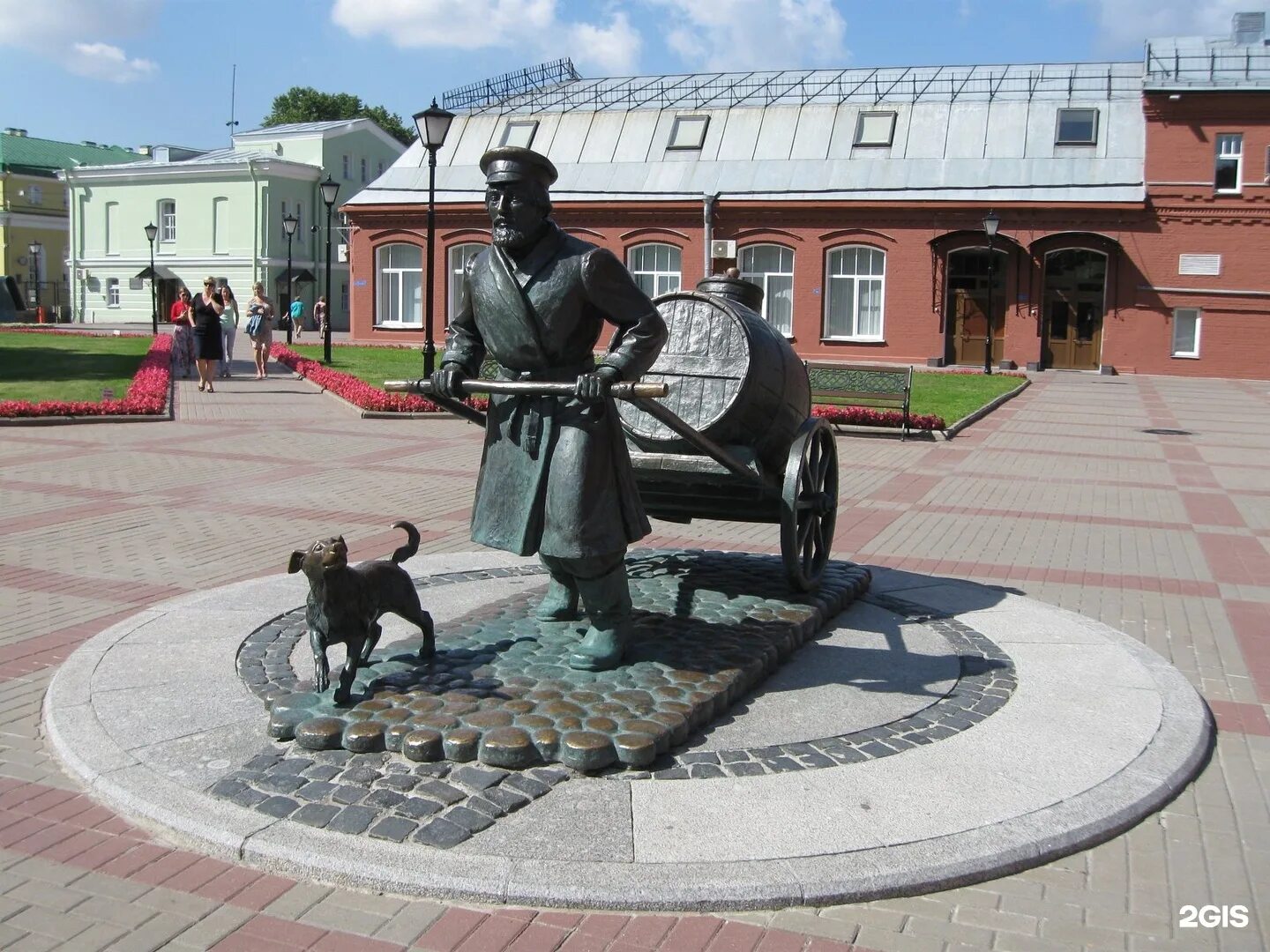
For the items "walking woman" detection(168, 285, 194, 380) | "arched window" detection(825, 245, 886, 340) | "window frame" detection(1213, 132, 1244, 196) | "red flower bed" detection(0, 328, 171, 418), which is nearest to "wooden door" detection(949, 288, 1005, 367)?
"arched window" detection(825, 245, 886, 340)

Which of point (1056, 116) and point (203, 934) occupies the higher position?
point (1056, 116)

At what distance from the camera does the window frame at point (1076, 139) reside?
32188 millimetres

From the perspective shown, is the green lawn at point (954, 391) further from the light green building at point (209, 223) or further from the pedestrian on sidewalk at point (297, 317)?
the light green building at point (209, 223)

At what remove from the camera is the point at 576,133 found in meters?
37.0

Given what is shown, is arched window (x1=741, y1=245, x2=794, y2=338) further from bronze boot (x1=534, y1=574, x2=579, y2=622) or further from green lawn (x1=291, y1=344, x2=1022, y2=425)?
bronze boot (x1=534, y1=574, x2=579, y2=622)

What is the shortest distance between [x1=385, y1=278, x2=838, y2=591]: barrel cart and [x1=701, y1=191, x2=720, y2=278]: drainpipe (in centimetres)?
2633

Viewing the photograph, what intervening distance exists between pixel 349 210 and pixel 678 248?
1092 centimetres

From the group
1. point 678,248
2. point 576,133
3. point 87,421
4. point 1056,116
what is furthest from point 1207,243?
point 87,421

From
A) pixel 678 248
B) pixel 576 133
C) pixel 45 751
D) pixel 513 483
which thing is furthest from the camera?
pixel 576 133

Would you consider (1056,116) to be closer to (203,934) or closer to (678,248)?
(678,248)

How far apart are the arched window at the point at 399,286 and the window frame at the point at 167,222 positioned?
1883cm

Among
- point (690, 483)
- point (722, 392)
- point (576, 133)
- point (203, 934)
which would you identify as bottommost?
point (203, 934)
